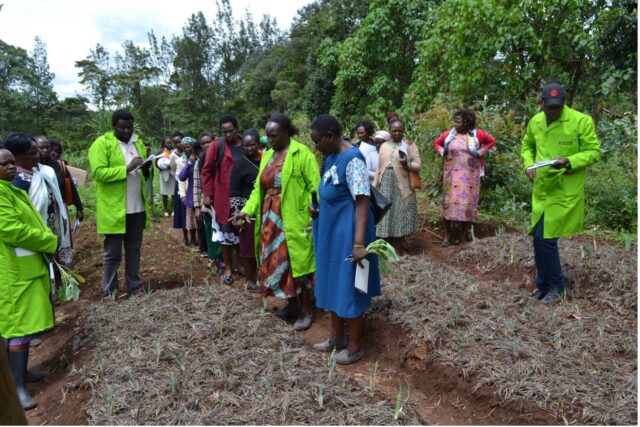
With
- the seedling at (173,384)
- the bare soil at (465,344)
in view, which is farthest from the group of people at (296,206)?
the seedling at (173,384)

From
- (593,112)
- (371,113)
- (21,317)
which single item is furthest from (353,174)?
(371,113)

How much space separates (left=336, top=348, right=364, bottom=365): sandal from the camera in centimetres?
374

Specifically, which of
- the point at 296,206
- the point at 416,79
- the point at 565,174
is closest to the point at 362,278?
the point at 296,206

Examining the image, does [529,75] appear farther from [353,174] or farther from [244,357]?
[244,357]

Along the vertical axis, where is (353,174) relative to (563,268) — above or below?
above

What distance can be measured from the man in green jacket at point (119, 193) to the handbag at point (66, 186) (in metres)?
0.80

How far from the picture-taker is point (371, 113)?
19.2m

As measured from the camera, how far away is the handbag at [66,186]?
5.60m

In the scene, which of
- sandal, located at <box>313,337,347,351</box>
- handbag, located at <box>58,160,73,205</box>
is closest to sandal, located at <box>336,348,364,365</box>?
sandal, located at <box>313,337,347,351</box>

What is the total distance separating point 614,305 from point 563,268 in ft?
2.58

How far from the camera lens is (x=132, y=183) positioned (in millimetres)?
5086

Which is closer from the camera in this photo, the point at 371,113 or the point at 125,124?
the point at 125,124

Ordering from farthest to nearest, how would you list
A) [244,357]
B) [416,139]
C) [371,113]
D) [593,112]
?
[371,113] < [593,112] < [416,139] < [244,357]

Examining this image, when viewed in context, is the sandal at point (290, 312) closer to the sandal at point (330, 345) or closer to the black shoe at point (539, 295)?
the sandal at point (330, 345)
